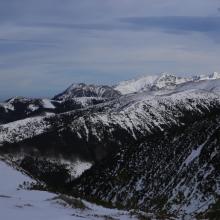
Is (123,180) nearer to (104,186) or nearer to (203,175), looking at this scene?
(104,186)

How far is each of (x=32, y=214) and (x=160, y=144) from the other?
8967cm

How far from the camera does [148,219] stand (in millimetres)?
30281

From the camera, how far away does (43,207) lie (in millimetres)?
27766

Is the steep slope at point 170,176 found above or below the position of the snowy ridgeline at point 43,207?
below

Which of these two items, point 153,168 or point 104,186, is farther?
point 104,186

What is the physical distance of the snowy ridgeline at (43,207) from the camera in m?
23.0

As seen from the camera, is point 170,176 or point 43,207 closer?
point 43,207

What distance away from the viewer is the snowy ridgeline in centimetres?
2298

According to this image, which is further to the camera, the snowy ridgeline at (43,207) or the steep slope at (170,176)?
the steep slope at (170,176)

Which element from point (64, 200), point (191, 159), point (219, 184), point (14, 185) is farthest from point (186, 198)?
point (64, 200)

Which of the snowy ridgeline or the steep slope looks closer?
the snowy ridgeline

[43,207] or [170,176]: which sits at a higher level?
[43,207]

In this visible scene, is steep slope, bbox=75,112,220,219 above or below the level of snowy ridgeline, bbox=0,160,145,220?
below

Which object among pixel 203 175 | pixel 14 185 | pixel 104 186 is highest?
pixel 14 185
